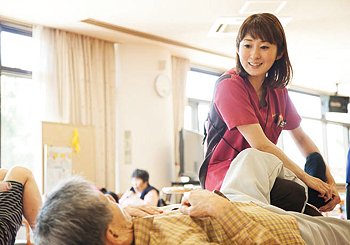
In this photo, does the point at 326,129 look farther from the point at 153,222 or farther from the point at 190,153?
the point at 153,222

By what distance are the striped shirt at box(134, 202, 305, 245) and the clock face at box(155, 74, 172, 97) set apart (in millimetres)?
6971

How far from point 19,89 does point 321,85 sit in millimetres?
7377

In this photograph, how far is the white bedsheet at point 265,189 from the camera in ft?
5.70

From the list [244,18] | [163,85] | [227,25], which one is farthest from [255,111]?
[163,85]

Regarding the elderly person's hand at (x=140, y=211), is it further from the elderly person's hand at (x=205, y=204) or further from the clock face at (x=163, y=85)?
the clock face at (x=163, y=85)

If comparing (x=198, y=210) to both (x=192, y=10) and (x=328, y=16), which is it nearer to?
(x=192, y=10)

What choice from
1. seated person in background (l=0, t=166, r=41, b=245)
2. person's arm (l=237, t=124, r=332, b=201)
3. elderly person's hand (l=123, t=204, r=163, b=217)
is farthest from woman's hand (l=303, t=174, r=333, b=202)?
seated person in background (l=0, t=166, r=41, b=245)

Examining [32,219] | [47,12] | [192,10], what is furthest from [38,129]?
[32,219]

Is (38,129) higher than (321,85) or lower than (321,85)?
lower

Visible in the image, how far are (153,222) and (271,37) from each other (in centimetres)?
104

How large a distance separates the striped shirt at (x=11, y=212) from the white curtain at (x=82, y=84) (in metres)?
5.26

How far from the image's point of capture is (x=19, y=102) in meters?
7.40

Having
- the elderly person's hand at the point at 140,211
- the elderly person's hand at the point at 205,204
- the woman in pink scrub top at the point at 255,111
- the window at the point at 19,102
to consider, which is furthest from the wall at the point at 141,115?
the elderly person's hand at the point at 205,204

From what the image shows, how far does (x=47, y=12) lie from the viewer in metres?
6.89
